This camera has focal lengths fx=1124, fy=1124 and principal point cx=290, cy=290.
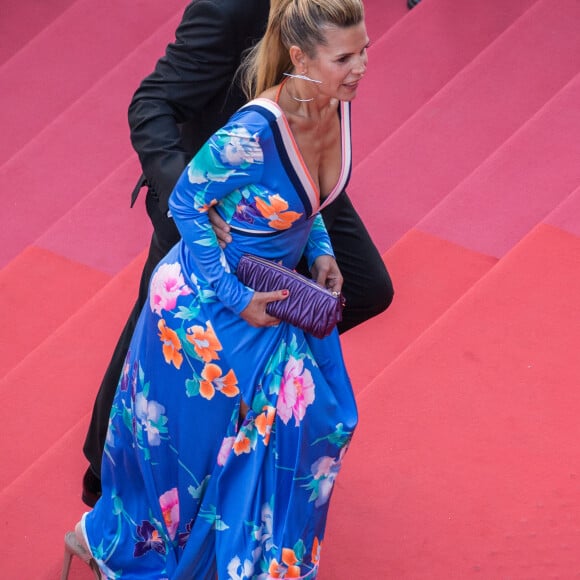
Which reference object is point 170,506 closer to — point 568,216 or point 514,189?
point 568,216

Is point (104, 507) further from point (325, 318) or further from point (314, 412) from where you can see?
point (325, 318)

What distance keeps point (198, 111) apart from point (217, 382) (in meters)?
0.62

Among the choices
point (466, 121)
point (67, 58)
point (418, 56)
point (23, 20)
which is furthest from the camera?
point (23, 20)

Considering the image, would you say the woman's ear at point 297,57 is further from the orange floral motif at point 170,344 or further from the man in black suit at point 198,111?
the orange floral motif at point 170,344

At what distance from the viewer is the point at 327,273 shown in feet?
7.38

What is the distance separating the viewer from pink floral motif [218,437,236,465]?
2.12 m

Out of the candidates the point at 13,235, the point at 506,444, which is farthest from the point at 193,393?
the point at 13,235

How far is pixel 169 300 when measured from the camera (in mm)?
2102

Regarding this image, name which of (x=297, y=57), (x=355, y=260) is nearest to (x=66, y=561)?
(x=355, y=260)

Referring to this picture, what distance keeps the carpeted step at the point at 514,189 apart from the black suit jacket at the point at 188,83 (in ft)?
3.93

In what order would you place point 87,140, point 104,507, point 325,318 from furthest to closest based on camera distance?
point 87,140 → point 104,507 → point 325,318

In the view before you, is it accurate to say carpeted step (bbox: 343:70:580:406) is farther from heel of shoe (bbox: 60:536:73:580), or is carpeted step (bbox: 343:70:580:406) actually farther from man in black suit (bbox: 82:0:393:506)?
heel of shoe (bbox: 60:536:73:580)

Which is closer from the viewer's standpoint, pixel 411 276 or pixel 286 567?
pixel 286 567

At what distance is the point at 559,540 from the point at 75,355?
1513 mm
